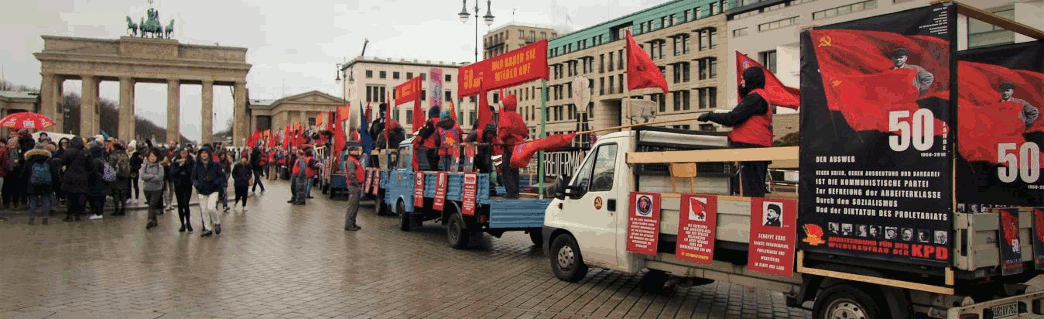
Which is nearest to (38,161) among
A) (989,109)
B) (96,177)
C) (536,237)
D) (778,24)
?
(96,177)

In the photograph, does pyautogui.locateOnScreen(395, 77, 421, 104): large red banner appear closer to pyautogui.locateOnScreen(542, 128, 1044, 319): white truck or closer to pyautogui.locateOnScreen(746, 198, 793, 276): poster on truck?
pyautogui.locateOnScreen(542, 128, 1044, 319): white truck

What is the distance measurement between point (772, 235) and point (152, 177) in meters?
13.9

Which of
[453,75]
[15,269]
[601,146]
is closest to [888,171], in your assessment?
[601,146]

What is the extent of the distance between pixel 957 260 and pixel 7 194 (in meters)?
20.6

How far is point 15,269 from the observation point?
9.72 m

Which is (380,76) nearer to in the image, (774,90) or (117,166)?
(117,166)

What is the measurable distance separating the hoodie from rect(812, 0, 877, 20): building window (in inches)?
1559

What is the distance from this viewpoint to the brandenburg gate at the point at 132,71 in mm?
88188

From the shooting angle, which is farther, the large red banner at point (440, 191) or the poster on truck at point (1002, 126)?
the large red banner at point (440, 191)

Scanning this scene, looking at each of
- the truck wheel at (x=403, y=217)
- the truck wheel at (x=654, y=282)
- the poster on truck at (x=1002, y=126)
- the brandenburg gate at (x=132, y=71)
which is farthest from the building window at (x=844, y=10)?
the brandenburg gate at (x=132, y=71)

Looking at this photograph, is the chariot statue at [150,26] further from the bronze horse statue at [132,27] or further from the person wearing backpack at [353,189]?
the person wearing backpack at [353,189]

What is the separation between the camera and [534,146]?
432 inches

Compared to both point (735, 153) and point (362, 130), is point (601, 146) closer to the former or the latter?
point (735, 153)

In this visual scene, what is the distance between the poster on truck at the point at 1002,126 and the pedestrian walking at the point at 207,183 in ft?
41.3
